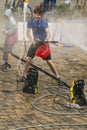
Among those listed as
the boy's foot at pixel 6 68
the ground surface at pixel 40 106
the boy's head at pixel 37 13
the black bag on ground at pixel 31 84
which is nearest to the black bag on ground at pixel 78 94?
the ground surface at pixel 40 106

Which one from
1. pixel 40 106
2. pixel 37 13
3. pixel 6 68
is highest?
pixel 37 13

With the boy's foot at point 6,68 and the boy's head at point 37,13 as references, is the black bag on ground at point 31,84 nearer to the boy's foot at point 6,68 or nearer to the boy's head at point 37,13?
the boy's head at point 37,13

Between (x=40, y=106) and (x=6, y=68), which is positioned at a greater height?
(x=6, y=68)

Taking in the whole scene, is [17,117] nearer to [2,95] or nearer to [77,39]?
[2,95]

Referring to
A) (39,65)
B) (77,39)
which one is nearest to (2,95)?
(39,65)

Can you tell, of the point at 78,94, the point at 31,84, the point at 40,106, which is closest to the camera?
the point at 40,106

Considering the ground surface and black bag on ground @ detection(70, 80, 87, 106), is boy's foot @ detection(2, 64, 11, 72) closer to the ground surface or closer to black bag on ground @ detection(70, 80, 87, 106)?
the ground surface

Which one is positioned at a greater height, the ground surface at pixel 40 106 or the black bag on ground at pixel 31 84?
the black bag on ground at pixel 31 84

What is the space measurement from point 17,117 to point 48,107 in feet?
3.14

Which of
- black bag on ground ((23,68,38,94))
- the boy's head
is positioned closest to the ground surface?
black bag on ground ((23,68,38,94))

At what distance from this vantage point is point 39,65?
13.2 m

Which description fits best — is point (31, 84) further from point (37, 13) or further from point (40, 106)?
point (37, 13)

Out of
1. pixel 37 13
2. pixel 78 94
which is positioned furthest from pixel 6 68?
pixel 78 94

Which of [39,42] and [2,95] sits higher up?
[39,42]
